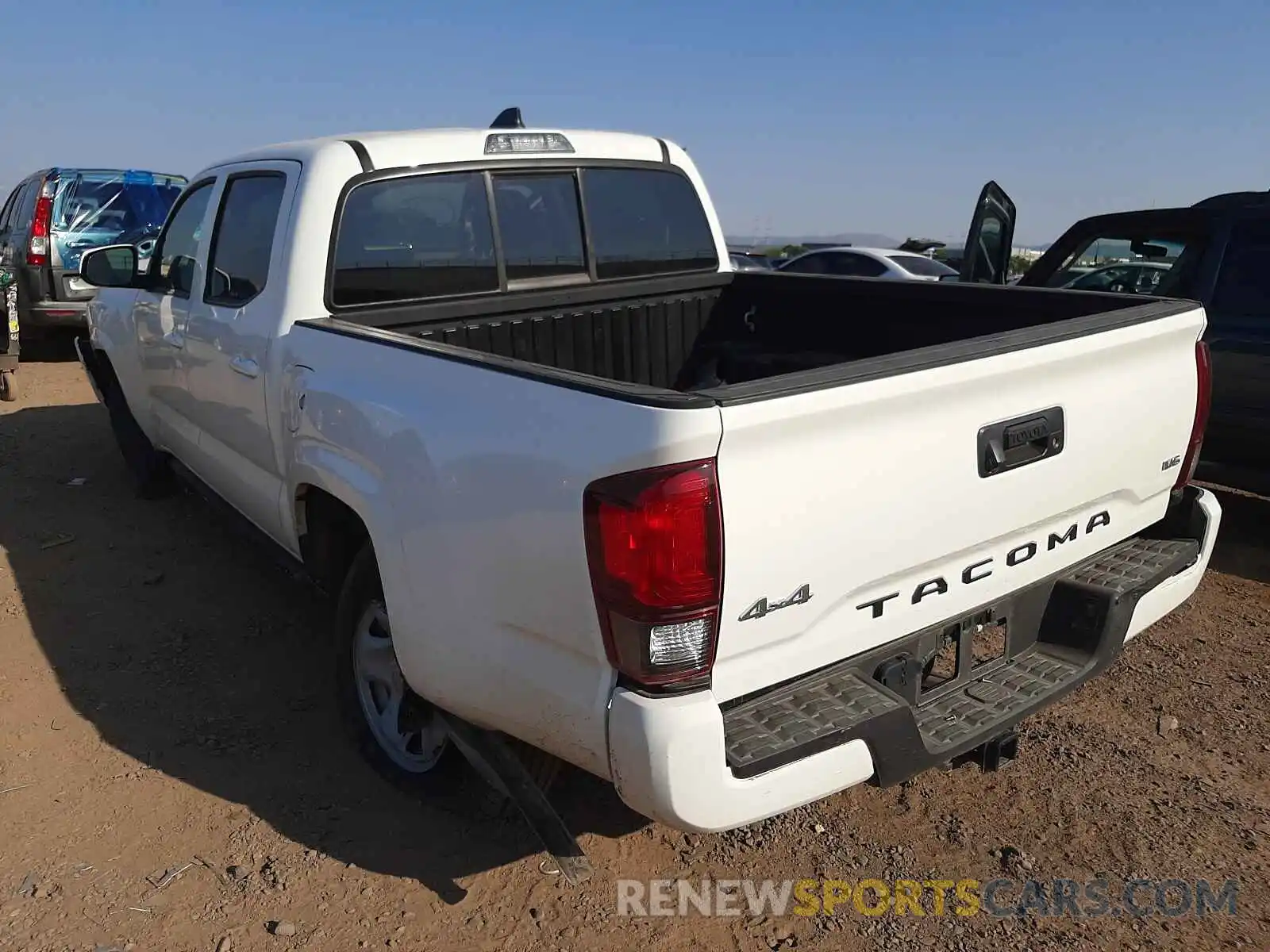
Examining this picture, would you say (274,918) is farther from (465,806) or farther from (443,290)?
(443,290)

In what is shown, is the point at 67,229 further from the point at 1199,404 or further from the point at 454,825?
the point at 1199,404

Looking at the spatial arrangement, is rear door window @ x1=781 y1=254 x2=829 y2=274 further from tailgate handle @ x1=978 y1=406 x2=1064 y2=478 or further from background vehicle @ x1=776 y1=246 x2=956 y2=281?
tailgate handle @ x1=978 y1=406 x2=1064 y2=478

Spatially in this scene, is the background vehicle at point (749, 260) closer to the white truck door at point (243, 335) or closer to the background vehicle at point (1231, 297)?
the background vehicle at point (1231, 297)

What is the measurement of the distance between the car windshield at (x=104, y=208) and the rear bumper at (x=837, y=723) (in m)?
9.88

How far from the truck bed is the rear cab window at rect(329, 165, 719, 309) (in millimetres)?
83

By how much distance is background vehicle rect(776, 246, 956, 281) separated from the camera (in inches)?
571

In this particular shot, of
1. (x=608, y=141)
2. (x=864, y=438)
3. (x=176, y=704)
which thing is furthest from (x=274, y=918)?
→ (x=608, y=141)

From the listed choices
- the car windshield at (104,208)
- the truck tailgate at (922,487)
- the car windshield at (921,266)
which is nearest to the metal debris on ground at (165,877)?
the truck tailgate at (922,487)

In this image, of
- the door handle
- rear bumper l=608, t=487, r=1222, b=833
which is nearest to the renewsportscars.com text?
rear bumper l=608, t=487, r=1222, b=833

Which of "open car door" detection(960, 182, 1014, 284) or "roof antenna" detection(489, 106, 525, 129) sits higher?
"roof antenna" detection(489, 106, 525, 129)

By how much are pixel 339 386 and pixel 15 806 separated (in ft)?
5.45

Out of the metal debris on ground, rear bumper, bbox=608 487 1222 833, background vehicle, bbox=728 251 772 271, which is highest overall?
rear bumper, bbox=608 487 1222 833

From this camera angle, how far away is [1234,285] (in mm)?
5156

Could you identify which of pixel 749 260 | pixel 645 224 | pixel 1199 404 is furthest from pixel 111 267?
pixel 749 260
